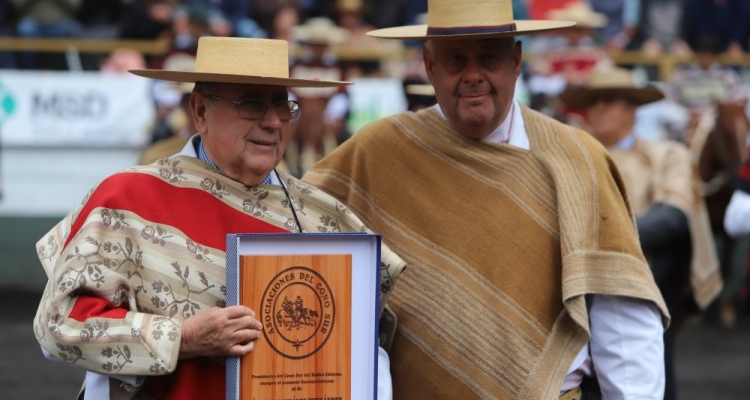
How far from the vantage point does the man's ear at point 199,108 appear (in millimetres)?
4340

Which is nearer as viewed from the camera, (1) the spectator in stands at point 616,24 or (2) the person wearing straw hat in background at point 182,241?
(2) the person wearing straw hat in background at point 182,241

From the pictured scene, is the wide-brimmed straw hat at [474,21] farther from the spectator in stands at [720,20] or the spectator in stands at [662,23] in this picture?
the spectator in stands at [720,20]

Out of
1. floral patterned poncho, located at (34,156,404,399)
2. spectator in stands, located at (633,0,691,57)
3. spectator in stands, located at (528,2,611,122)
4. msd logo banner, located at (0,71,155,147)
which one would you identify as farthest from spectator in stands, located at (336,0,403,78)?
floral patterned poncho, located at (34,156,404,399)

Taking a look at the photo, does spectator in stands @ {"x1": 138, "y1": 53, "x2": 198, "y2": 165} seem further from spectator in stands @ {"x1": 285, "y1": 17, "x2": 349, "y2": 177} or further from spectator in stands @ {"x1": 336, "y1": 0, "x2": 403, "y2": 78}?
spectator in stands @ {"x1": 336, "y1": 0, "x2": 403, "y2": 78}

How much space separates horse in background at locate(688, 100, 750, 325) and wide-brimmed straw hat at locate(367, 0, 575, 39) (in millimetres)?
9569

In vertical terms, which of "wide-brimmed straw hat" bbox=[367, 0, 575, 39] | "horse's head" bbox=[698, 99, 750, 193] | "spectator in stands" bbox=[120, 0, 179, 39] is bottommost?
"wide-brimmed straw hat" bbox=[367, 0, 575, 39]

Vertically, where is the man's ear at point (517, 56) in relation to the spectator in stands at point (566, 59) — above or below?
below

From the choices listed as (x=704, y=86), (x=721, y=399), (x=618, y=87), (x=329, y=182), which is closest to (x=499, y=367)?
(x=329, y=182)

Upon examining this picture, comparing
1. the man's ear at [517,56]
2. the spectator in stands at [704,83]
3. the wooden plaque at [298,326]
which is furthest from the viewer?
the spectator in stands at [704,83]

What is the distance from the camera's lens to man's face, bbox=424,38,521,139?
4863 millimetres

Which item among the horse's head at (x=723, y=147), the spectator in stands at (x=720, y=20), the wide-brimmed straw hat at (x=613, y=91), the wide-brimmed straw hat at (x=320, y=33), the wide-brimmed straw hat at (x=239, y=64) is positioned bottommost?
the wide-brimmed straw hat at (x=239, y=64)

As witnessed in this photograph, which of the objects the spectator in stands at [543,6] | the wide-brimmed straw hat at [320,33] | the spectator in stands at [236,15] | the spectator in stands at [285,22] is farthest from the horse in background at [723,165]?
the spectator in stands at [236,15]

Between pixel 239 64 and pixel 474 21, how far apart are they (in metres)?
0.95

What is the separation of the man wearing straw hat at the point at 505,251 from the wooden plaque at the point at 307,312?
28.2 inches
